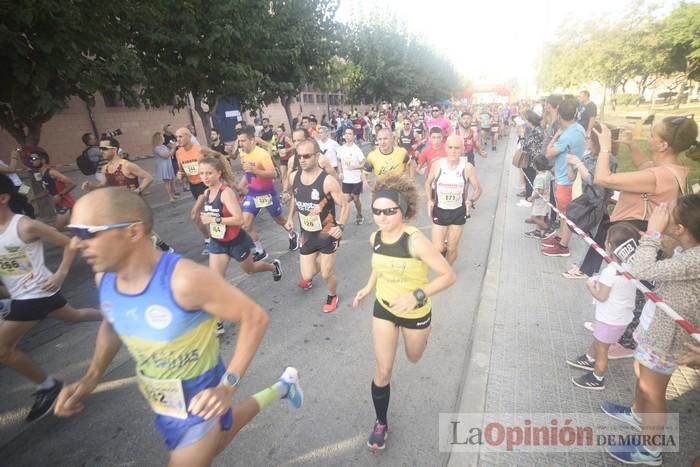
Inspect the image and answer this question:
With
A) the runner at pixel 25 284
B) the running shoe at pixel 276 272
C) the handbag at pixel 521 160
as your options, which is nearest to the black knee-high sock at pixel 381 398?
the runner at pixel 25 284

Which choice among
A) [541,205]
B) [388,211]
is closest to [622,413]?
[388,211]

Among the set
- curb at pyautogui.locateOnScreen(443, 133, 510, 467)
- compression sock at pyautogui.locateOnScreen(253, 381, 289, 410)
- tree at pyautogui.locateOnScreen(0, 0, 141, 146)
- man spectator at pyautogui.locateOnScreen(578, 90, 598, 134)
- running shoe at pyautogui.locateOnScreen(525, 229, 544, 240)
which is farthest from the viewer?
man spectator at pyautogui.locateOnScreen(578, 90, 598, 134)

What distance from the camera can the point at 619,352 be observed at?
143 inches

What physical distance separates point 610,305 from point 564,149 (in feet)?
11.4

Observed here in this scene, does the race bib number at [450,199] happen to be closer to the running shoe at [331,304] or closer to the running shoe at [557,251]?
the running shoe at [331,304]

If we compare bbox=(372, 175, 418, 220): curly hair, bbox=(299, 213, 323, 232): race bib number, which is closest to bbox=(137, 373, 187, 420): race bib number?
bbox=(372, 175, 418, 220): curly hair

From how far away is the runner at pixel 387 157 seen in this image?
6.51 metres

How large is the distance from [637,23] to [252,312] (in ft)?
109

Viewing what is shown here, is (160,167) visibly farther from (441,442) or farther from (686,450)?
(686,450)

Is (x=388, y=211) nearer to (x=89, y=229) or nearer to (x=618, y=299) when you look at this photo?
(x=89, y=229)

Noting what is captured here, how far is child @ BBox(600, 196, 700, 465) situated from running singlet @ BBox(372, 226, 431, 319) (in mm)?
1410

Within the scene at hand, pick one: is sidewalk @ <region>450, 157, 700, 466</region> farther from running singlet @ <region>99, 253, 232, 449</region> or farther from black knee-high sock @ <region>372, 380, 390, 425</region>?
running singlet @ <region>99, 253, 232, 449</region>

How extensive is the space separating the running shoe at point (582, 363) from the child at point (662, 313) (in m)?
0.70

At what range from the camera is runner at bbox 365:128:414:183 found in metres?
6.51
